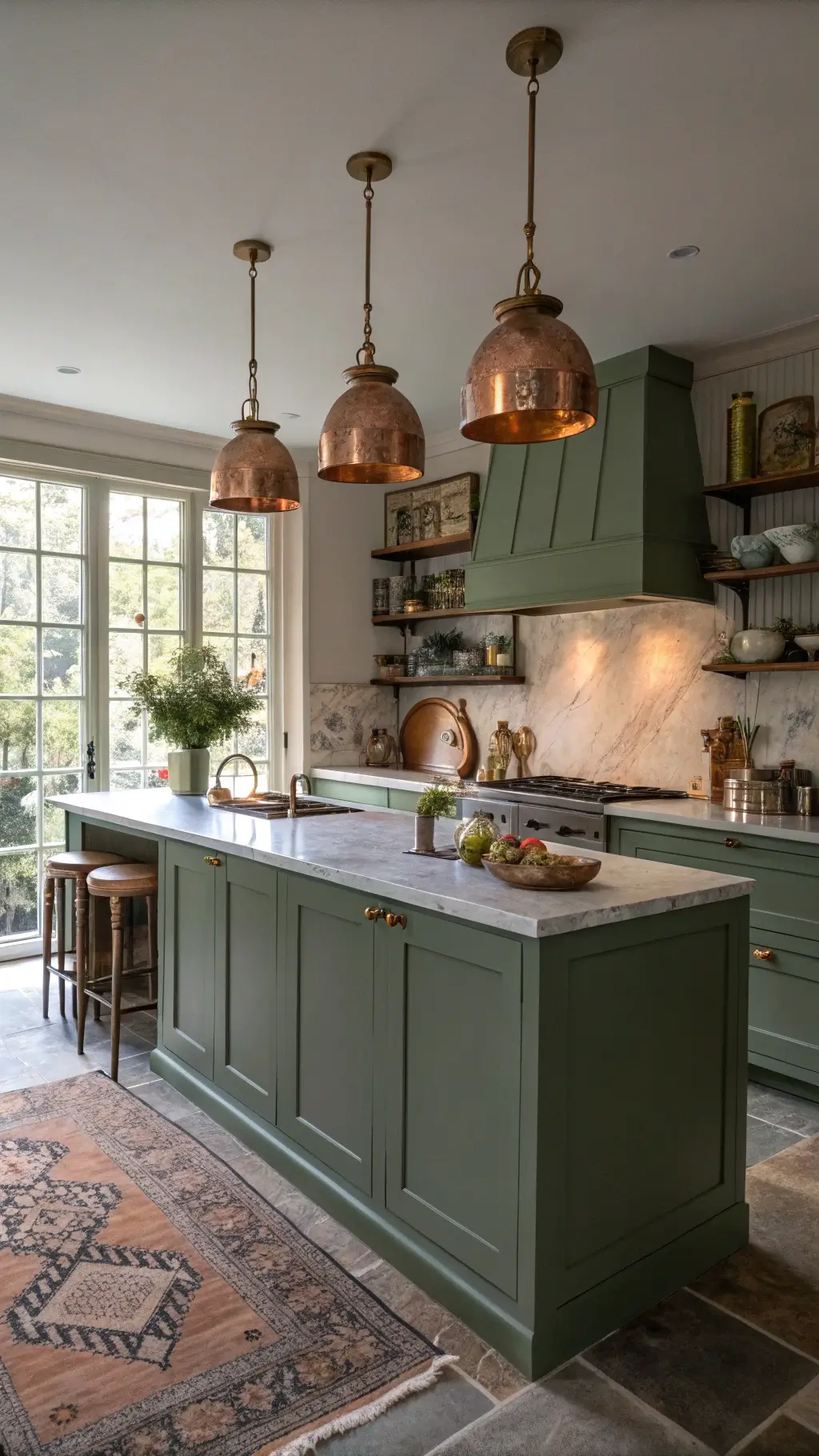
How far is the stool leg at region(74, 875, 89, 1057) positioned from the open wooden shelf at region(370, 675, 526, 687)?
7.92ft

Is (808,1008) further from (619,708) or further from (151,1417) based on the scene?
(151,1417)

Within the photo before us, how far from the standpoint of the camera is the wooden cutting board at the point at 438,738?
552 centimetres

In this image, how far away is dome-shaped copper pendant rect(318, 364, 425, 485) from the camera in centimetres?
238

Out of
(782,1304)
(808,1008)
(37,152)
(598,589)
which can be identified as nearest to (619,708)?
(598,589)

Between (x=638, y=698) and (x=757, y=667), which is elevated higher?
(x=757, y=667)

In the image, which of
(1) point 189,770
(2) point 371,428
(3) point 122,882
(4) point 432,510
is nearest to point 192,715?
(1) point 189,770

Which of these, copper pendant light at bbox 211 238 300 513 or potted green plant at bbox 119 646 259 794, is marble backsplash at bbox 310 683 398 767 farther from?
copper pendant light at bbox 211 238 300 513

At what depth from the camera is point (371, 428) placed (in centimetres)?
238

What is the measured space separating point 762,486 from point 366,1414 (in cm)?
348

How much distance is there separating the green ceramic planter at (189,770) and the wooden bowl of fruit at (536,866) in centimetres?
220

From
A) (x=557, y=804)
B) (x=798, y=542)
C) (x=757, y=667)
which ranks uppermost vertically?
(x=798, y=542)

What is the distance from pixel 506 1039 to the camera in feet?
6.42

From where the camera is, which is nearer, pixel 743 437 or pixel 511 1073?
pixel 511 1073

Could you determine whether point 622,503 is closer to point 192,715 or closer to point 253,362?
point 253,362
